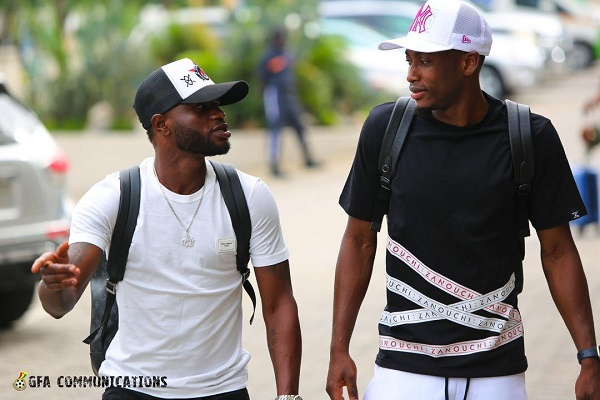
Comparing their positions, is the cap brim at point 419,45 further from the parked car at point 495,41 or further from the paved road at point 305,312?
the parked car at point 495,41

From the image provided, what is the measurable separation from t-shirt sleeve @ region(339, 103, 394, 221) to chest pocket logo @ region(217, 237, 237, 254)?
41cm

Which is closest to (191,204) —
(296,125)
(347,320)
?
(347,320)

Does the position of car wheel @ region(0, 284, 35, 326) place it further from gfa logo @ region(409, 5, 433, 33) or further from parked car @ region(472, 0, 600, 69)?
parked car @ region(472, 0, 600, 69)

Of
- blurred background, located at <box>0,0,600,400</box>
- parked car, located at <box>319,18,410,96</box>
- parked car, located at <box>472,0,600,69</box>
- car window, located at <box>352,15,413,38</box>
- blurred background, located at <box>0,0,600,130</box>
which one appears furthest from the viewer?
parked car, located at <box>472,0,600,69</box>

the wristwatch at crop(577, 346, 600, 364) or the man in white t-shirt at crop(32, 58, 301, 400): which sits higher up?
the man in white t-shirt at crop(32, 58, 301, 400)

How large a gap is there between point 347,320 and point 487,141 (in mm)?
766

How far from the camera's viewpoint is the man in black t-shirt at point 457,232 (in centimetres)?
385

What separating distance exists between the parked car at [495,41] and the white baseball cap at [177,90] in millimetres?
20188

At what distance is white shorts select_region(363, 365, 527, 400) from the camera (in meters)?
3.85

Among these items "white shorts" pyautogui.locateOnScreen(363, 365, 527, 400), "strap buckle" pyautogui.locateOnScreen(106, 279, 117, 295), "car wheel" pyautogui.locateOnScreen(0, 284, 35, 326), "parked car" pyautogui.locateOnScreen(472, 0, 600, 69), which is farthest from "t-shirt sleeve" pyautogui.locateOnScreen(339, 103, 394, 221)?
"parked car" pyautogui.locateOnScreen(472, 0, 600, 69)

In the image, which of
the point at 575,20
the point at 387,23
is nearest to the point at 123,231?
the point at 387,23

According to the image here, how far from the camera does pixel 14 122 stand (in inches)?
346

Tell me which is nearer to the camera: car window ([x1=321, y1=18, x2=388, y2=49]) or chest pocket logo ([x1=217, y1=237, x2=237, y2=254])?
chest pocket logo ([x1=217, y1=237, x2=237, y2=254])

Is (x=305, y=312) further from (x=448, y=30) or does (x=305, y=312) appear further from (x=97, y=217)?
(x=448, y=30)
